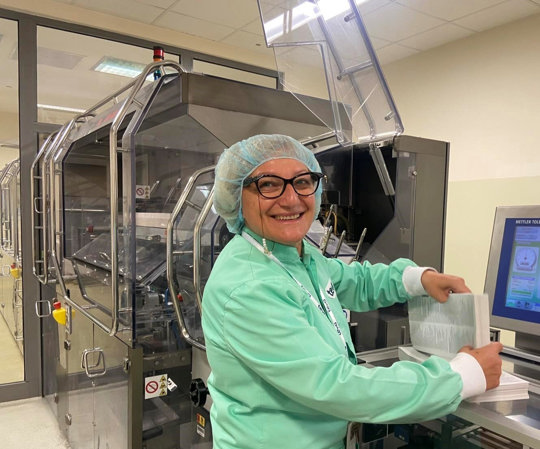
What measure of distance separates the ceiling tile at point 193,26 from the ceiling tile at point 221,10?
0.07m

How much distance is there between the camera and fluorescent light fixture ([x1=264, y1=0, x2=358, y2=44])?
170 cm

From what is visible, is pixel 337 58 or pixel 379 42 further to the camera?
pixel 379 42

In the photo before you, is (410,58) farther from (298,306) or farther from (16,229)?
(298,306)

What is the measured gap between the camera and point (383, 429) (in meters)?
1.54

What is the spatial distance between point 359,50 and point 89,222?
216 cm

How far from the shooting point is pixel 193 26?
12.2 feet

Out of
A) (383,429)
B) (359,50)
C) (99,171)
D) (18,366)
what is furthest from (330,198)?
(18,366)

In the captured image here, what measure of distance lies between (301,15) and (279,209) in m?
1.00

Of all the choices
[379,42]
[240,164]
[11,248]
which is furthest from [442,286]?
[11,248]

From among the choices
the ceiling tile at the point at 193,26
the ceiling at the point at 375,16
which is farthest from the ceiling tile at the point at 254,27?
the ceiling tile at the point at 193,26

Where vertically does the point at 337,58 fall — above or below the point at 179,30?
below

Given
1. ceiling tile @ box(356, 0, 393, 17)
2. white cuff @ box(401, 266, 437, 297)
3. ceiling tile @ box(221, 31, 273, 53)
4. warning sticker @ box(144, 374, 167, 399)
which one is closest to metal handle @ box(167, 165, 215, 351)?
warning sticker @ box(144, 374, 167, 399)

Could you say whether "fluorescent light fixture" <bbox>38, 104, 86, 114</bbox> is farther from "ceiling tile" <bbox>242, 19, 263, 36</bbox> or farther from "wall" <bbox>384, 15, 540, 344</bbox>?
"wall" <bbox>384, 15, 540, 344</bbox>

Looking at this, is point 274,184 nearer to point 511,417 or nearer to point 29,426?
point 511,417
